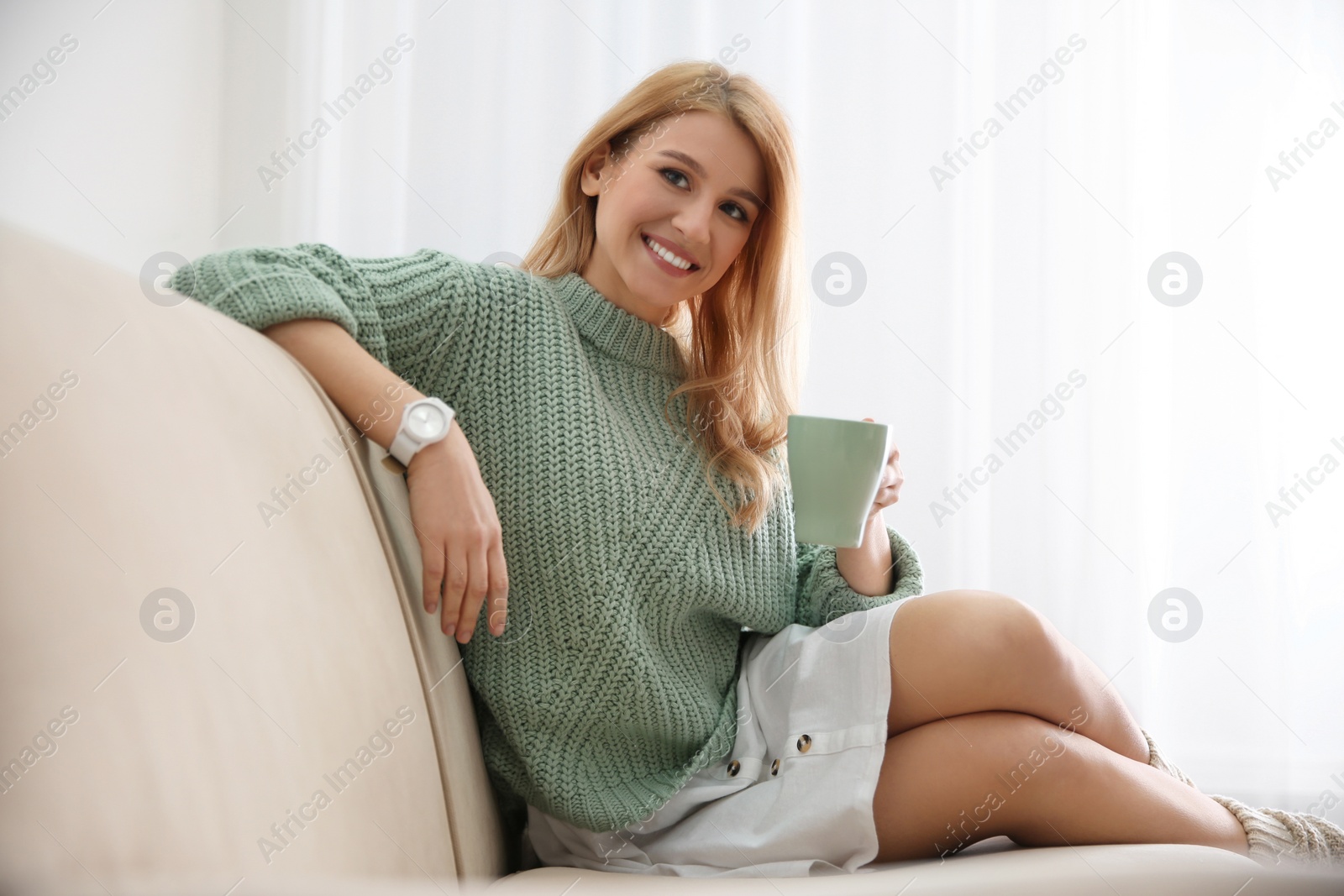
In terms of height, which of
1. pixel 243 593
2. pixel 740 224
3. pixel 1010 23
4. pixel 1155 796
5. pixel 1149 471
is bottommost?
pixel 243 593

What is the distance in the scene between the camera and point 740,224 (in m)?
1.16

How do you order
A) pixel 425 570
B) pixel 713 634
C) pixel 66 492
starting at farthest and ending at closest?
pixel 713 634 → pixel 425 570 → pixel 66 492

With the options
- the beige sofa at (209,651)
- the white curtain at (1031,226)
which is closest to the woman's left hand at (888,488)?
the beige sofa at (209,651)

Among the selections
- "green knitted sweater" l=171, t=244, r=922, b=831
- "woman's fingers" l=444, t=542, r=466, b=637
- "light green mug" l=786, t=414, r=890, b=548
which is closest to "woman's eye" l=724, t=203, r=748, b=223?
"green knitted sweater" l=171, t=244, r=922, b=831

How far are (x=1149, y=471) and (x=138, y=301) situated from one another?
1.73 m

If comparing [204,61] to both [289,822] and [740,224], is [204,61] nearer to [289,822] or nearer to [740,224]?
[740,224]

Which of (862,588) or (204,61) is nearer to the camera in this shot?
(862,588)

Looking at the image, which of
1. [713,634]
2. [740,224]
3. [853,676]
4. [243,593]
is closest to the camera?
[243,593]

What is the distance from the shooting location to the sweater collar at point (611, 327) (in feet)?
3.46

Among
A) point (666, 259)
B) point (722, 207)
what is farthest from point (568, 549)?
point (722, 207)

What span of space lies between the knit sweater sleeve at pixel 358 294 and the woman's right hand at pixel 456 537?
16cm

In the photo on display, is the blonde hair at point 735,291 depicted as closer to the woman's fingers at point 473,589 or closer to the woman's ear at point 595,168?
the woman's ear at point 595,168

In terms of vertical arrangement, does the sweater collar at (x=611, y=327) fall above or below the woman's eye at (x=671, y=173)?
below

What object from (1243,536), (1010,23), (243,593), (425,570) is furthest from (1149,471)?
(243,593)
